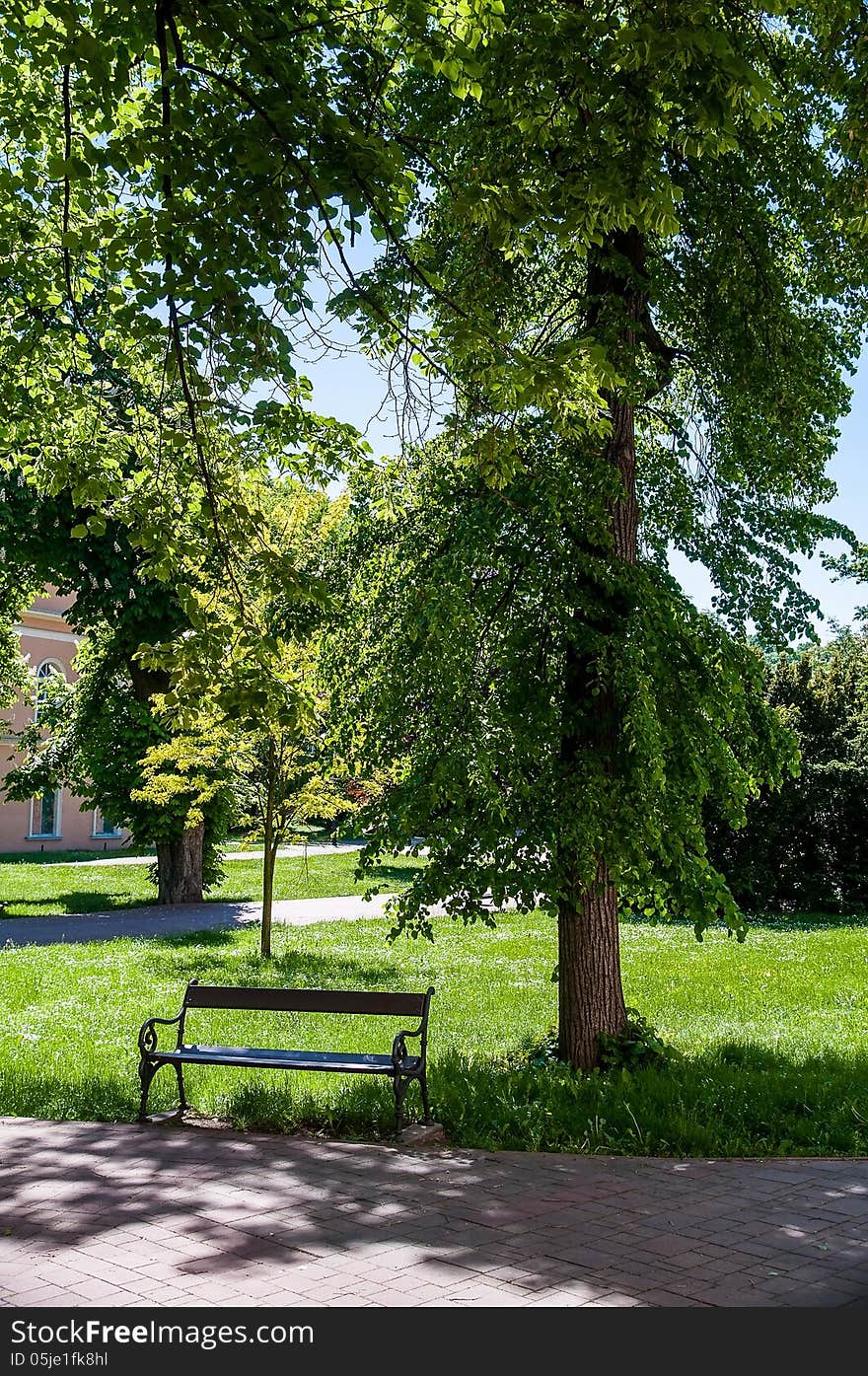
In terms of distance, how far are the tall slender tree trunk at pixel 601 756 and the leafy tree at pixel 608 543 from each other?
0.02 meters

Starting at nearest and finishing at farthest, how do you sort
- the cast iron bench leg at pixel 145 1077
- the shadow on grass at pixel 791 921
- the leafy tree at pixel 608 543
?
the cast iron bench leg at pixel 145 1077 → the leafy tree at pixel 608 543 → the shadow on grass at pixel 791 921

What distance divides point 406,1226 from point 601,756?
158 inches

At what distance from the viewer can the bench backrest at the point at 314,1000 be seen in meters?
7.71

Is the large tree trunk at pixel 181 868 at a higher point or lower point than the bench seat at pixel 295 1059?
higher

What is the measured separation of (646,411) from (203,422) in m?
4.51

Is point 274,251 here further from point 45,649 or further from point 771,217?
point 45,649

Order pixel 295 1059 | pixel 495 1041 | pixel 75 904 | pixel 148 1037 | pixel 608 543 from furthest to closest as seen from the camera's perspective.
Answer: pixel 75 904, pixel 495 1041, pixel 608 543, pixel 148 1037, pixel 295 1059

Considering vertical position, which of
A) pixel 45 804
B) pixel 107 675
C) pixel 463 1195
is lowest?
pixel 463 1195

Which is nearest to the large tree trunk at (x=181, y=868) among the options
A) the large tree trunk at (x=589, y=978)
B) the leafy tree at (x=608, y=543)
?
the leafy tree at (x=608, y=543)

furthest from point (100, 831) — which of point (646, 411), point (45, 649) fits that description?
point (646, 411)

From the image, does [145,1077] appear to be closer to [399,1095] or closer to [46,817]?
[399,1095]

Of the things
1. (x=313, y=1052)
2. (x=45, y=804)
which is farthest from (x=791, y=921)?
(x=45, y=804)

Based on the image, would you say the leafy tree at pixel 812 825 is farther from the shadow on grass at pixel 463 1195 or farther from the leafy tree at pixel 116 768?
the shadow on grass at pixel 463 1195

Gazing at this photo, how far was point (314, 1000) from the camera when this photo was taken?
7.93m
